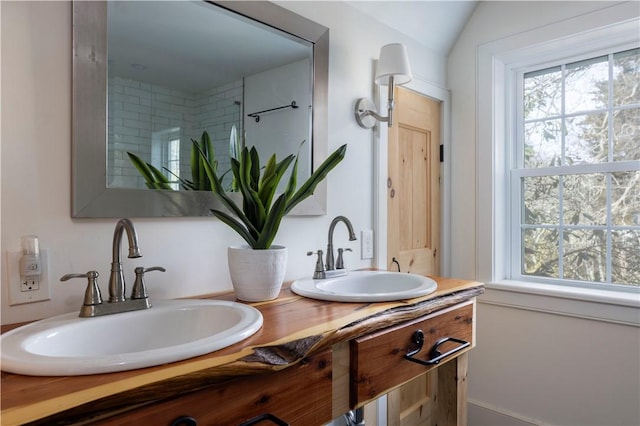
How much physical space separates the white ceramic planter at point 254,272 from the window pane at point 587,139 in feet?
5.33

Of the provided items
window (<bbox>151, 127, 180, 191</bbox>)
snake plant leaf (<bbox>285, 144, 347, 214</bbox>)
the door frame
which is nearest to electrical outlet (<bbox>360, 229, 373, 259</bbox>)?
the door frame

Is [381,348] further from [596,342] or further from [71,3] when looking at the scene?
[596,342]

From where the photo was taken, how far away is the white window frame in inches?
69.7

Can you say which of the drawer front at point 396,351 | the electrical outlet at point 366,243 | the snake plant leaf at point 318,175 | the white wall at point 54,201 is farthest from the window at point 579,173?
the white wall at point 54,201

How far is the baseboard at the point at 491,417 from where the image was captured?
6.35ft

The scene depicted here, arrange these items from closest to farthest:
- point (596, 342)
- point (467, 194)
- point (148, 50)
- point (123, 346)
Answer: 1. point (123, 346)
2. point (148, 50)
3. point (596, 342)
4. point (467, 194)

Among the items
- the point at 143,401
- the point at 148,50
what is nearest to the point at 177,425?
the point at 143,401

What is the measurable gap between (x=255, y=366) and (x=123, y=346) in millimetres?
360

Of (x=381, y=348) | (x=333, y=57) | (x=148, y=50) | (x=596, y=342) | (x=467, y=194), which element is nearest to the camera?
(x=381, y=348)

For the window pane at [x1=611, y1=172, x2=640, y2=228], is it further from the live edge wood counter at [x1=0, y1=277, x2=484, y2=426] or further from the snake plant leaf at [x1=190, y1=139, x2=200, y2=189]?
the snake plant leaf at [x1=190, y1=139, x2=200, y2=189]

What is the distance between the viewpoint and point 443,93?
216 cm

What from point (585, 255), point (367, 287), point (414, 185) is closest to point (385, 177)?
point (414, 185)

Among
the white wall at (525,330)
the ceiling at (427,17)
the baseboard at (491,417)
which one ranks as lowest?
the baseboard at (491,417)

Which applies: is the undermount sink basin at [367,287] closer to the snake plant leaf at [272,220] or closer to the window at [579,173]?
the snake plant leaf at [272,220]
